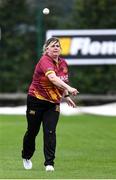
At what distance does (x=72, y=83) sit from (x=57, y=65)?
2517 cm

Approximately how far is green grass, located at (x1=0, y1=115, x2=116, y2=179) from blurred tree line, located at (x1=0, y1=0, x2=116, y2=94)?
463 inches

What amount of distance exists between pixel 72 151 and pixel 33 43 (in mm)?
23440

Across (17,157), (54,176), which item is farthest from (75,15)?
(54,176)

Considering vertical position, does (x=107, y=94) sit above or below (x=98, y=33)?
below

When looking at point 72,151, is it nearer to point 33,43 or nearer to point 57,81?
point 57,81

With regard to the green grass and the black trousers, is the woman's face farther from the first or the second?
the green grass

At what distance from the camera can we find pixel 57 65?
39.0 ft

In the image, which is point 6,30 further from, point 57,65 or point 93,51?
point 57,65

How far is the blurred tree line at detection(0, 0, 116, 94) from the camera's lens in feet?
122

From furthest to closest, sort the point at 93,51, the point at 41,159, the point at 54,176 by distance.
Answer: the point at 93,51 < the point at 41,159 < the point at 54,176

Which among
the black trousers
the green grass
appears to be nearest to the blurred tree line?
the green grass

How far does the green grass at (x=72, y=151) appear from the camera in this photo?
11.5 meters

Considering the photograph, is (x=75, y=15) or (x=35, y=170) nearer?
(x=35, y=170)

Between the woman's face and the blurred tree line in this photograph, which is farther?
the blurred tree line
